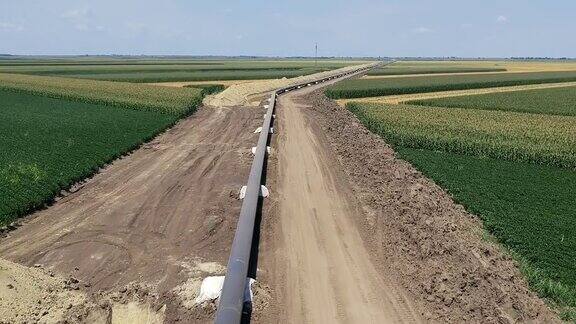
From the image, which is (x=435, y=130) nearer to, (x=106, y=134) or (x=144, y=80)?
(x=106, y=134)

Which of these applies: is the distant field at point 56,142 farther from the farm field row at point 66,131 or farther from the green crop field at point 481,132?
the green crop field at point 481,132

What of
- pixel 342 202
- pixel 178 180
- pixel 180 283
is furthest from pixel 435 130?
pixel 180 283

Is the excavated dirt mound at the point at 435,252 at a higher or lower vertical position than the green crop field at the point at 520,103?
lower

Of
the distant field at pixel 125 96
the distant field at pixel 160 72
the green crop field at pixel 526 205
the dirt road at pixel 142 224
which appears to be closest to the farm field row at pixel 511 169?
the green crop field at pixel 526 205

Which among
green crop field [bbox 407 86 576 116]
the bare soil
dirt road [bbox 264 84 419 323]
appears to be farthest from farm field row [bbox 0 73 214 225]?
green crop field [bbox 407 86 576 116]

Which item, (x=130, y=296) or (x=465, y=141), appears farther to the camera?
(x=465, y=141)

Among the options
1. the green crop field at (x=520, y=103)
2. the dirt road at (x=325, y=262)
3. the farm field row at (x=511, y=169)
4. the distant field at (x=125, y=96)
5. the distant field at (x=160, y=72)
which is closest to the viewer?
the dirt road at (x=325, y=262)

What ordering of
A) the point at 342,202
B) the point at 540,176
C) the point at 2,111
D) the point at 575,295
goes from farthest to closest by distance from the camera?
the point at 2,111
the point at 540,176
the point at 342,202
the point at 575,295
